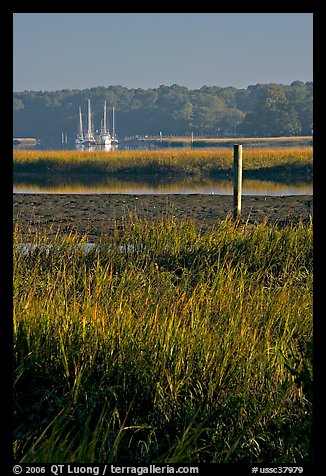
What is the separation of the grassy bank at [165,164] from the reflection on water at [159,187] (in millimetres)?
2776

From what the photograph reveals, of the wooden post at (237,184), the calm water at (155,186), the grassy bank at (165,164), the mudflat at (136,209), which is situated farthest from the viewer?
the grassy bank at (165,164)

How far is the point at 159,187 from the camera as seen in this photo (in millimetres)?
26844

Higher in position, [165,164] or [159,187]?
[165,164]

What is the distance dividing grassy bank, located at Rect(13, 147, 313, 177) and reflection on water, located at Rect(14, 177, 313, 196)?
9.11ft

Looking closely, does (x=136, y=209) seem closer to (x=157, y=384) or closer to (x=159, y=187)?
(x=159, y=187)

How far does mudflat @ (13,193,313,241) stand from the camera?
14320 mm

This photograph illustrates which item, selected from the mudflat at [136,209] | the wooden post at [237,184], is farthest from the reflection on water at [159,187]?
the wooden post at [237,184]

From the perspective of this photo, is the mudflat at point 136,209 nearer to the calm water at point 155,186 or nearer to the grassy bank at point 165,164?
the calm water at point 155,186

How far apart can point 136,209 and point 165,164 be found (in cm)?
1864

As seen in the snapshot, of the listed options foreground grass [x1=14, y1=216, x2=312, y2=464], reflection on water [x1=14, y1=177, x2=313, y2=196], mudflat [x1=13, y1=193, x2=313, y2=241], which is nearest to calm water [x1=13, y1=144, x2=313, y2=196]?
reflection on water [x1=14, y1=177, x2=313, y2=196]

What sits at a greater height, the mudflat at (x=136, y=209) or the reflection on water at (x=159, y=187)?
the reflection on water at (x=159, y=187)

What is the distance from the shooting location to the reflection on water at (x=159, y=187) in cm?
2453

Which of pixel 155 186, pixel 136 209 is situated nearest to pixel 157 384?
pixel 136 209

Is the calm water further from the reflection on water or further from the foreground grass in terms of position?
the foreground grass
